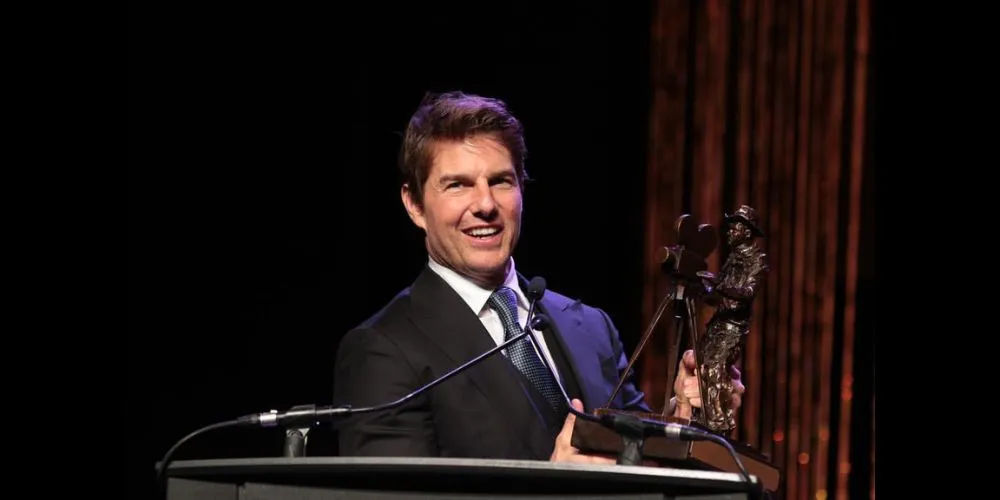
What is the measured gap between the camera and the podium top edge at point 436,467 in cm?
128

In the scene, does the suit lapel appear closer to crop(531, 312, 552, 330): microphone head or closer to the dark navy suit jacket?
the dark navy suit jacket

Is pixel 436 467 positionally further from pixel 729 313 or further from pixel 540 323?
pixel 729 313

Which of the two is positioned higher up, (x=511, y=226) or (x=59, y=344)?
(x=511, y=226)

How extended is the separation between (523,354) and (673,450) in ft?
1.97

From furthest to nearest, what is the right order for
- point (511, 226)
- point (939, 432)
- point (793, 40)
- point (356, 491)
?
point (793, 40), point (939, 432), point (511, 226), point (356, 491)

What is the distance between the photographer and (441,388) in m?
2.27

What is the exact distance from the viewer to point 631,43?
3.50 meters

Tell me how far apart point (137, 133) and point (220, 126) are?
235mm

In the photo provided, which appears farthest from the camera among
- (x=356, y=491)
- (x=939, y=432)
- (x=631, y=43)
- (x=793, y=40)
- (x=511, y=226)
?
(x=631, y=43)

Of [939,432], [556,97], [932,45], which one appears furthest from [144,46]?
[939,432]

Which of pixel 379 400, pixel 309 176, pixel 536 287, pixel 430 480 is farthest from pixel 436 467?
pixel 309 176

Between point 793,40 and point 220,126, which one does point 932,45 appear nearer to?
point 793,40

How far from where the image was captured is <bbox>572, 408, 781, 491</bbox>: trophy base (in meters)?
1.84

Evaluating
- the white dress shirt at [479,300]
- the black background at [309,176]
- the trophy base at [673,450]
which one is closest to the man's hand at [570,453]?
the trophy base at [673,450]
